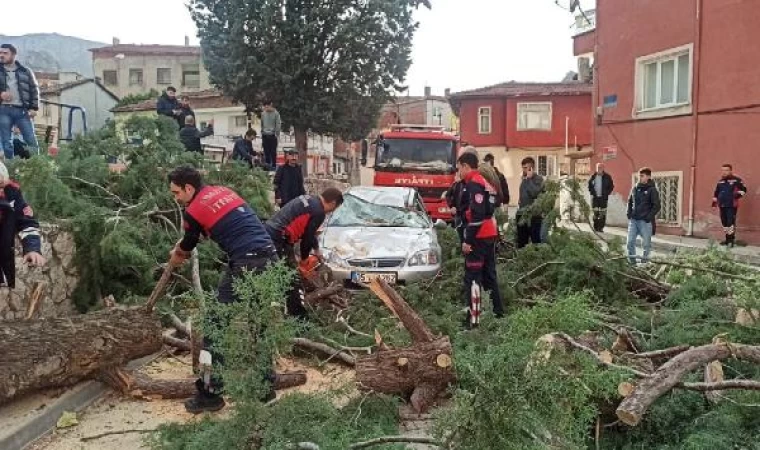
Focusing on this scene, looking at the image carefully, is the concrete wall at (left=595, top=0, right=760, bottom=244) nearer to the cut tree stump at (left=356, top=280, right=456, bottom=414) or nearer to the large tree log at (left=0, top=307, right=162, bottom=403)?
the cut tree stump at (left=356, top=280, right=456, bottom=414)

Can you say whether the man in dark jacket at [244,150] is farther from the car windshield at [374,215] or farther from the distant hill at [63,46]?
the distant hill at [63,46]

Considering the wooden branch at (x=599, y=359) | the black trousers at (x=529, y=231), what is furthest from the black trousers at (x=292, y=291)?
the black trousers at (x=529, y=231)

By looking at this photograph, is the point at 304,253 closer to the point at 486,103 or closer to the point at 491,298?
the point at 491,298

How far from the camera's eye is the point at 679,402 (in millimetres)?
4051

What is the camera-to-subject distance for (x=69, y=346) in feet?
16.5

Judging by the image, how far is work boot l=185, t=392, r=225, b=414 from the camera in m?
4.90

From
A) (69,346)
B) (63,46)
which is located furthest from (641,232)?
(63,46)

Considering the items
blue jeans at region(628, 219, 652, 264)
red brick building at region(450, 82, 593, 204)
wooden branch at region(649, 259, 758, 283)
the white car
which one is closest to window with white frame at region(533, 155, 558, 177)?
red brick building at region(450, 82, 593, 204)

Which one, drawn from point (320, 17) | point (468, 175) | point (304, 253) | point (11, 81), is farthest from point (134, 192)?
point (320, 17)

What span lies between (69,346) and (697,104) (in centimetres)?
1507

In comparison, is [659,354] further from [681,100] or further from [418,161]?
[681,100]

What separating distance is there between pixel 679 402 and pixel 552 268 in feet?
13.8

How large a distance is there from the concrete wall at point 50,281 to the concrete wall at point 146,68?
52.8m

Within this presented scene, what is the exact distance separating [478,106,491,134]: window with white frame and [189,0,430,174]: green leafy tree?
614 inches
